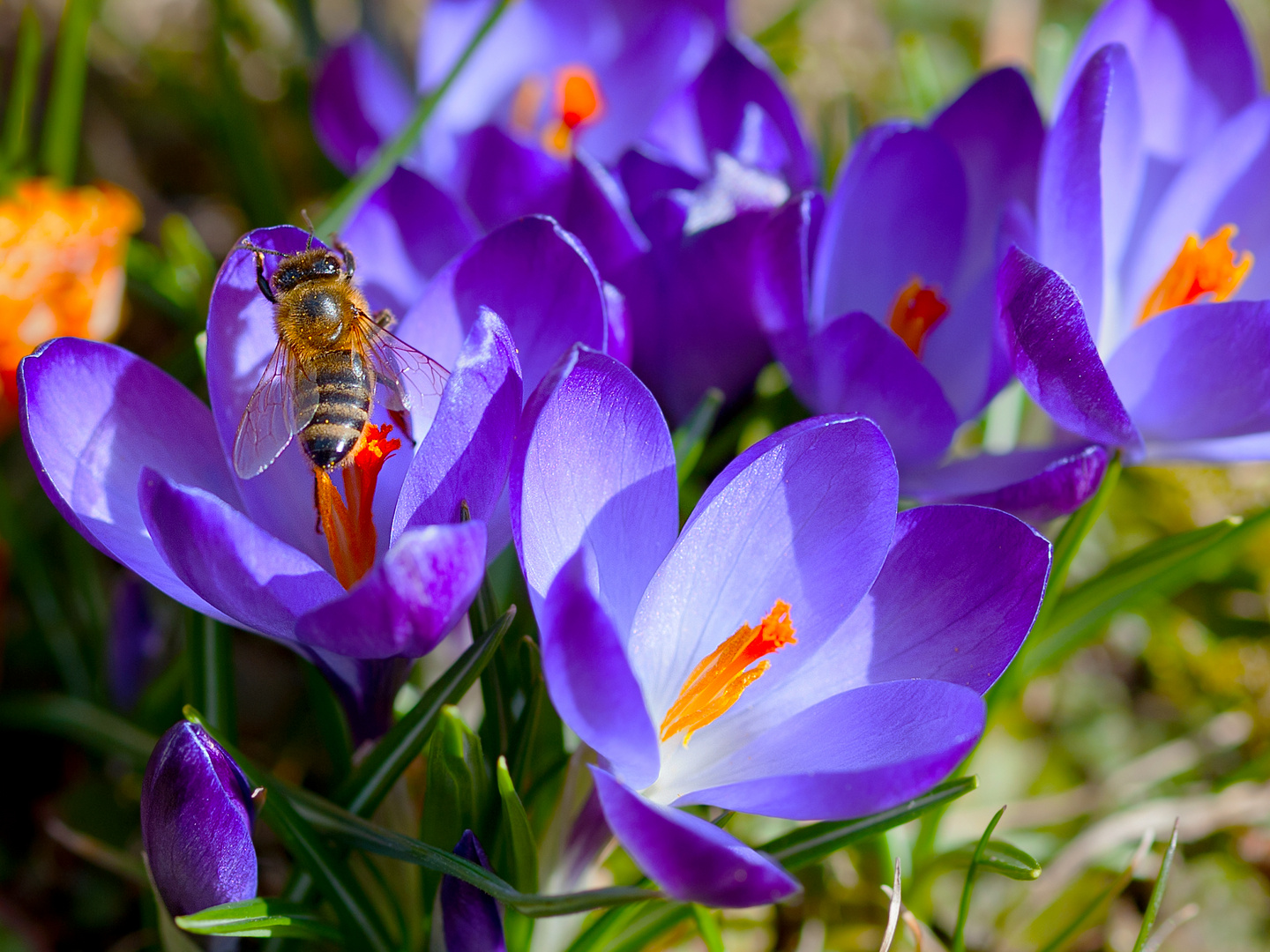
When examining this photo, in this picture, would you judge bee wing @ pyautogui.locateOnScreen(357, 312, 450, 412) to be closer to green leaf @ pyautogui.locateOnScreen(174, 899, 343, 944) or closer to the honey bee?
the honey bee

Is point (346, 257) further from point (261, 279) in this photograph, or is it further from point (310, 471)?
point (310, 471)

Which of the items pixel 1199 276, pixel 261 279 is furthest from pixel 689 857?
pixel 1199 276

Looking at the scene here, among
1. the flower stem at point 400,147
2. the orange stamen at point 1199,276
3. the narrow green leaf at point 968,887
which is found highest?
the flower stem at point 400,147

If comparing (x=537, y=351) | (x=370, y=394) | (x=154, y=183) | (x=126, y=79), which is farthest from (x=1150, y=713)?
(x=126, y=79)

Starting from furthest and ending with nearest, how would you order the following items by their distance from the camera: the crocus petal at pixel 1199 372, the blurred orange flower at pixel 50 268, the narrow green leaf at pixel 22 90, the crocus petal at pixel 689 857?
the narrow green leaf at pixel 22 90 → the blurred orange flower at pixel 50 268 → the crocus petal at pixel 1199 372 → the crocus petal at pixel 689 857

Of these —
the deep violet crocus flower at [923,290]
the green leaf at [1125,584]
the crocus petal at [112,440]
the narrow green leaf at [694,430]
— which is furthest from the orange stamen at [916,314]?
the crocus petal at [112,440]

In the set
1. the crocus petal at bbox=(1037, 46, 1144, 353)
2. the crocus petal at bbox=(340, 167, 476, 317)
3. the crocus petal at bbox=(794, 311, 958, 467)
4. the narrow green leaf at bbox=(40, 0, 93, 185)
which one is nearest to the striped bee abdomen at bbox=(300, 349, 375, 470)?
the crocus petal at bbox=(340, 167, 476, 317)

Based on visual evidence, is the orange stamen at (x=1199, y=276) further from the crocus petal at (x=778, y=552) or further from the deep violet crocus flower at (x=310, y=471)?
the deep violet crocus flower at (x=310, y=471)

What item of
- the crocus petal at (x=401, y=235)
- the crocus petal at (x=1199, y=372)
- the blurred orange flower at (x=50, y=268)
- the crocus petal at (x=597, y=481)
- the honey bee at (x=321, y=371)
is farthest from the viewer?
the blurred orange flower at (x=50, y=268)
